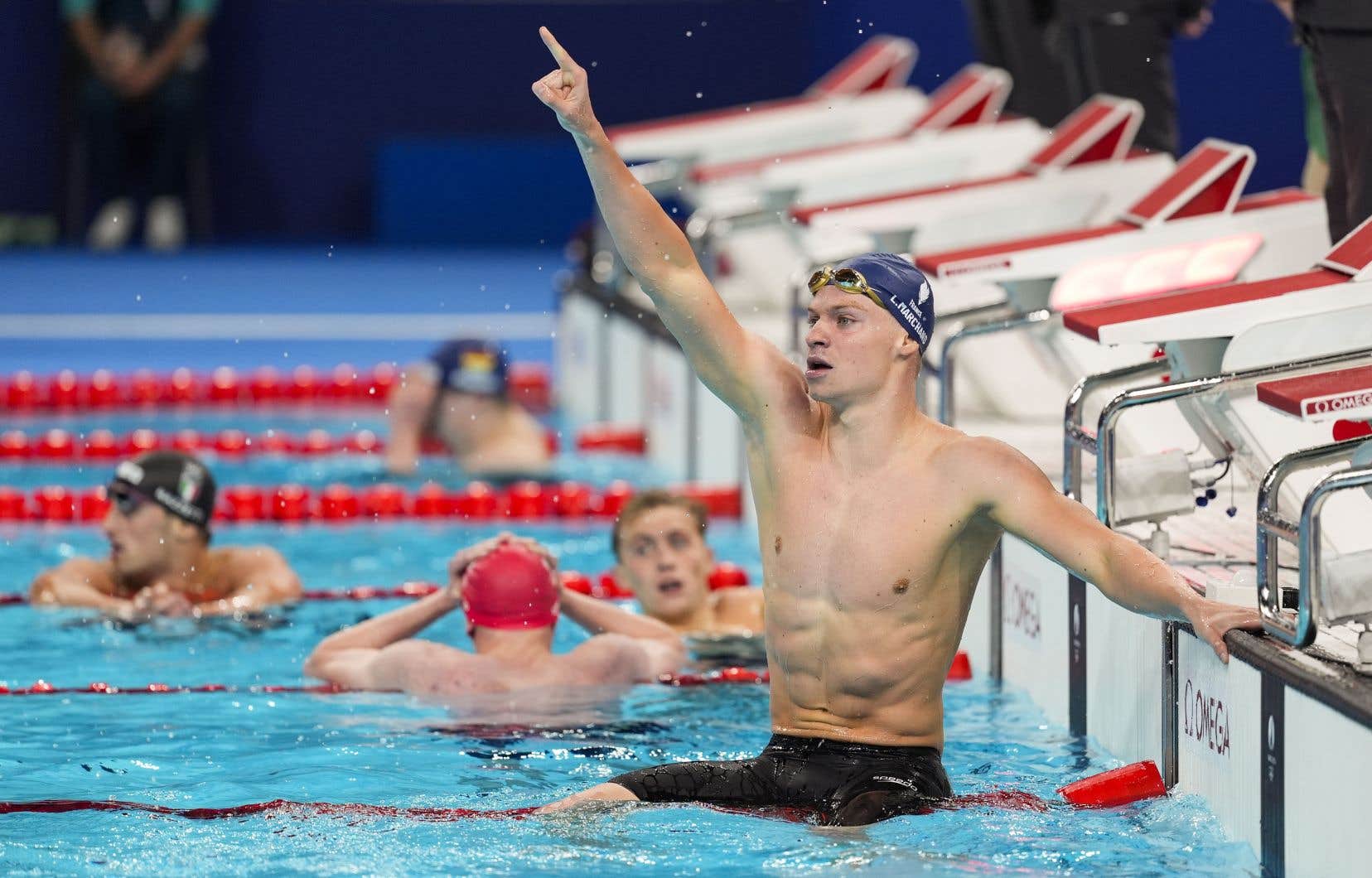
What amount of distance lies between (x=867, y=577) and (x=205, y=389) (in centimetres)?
773

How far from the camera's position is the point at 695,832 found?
13.3ft

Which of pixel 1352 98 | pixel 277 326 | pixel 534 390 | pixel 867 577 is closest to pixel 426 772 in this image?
pixel 867 577

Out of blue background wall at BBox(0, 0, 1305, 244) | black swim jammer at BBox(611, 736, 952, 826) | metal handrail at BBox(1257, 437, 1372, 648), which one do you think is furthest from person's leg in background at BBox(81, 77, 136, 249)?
metal handrail at BBox(1257, 437, 1372, 648)

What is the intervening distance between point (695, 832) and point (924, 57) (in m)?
Answer: 12.7

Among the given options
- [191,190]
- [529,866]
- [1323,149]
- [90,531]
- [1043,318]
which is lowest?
[529,866]

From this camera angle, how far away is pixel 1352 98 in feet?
18.2

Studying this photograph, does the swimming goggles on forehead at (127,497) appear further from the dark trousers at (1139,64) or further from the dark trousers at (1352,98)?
the dark trousers at (1139,64)

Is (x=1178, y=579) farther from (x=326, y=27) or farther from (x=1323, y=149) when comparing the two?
(x=326, y=27)

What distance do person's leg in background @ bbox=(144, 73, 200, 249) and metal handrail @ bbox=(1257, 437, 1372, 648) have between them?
14694 millimetres

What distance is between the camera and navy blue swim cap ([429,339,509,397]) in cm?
910

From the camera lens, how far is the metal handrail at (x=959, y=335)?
19.2ft

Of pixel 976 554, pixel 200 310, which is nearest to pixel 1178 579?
pixel 976 554

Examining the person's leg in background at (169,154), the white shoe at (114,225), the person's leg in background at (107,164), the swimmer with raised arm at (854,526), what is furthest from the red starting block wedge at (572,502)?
the white shoe at (114,225)

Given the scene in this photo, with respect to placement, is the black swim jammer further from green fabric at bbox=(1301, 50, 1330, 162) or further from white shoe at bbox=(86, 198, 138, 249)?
white shoe at bbox=(86, 198, 138, 249)
